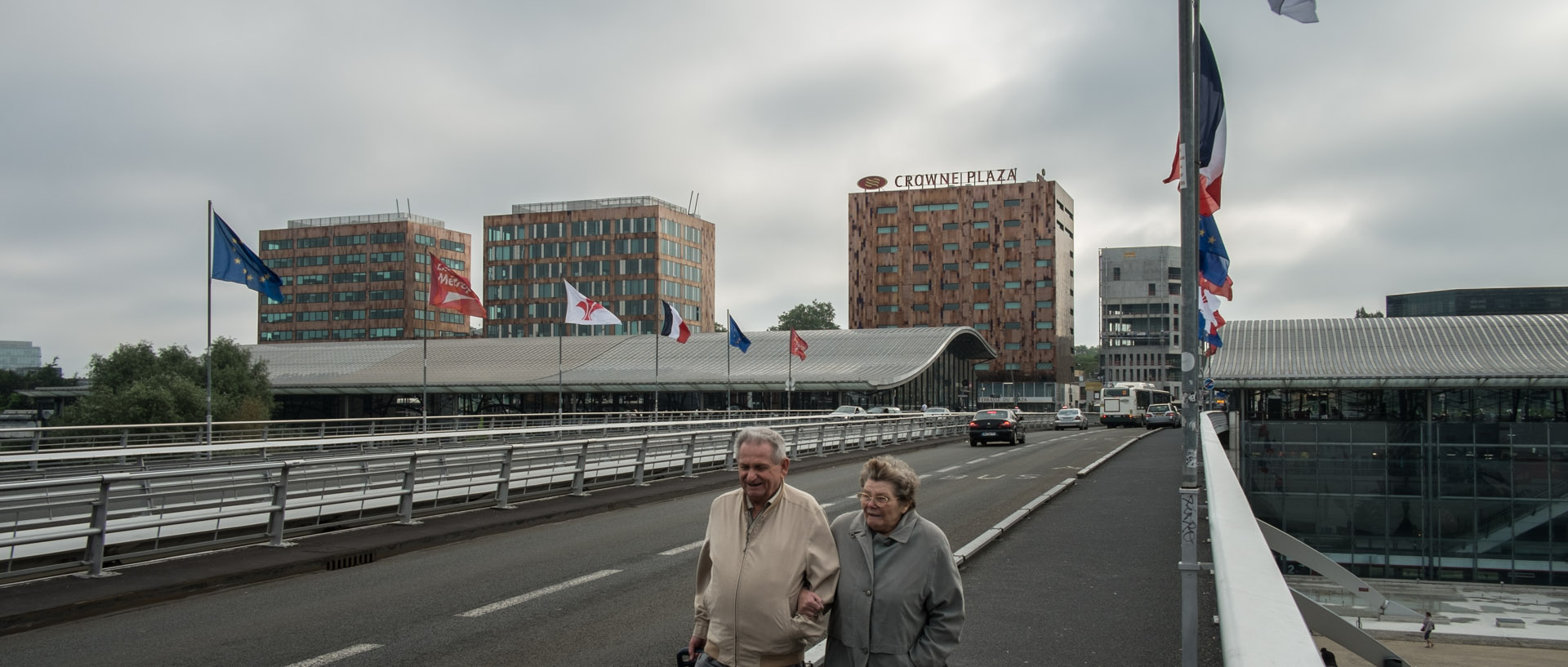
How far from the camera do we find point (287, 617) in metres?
9.16

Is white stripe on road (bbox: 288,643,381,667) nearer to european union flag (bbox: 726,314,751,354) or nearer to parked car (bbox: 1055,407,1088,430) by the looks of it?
european union flag (bbox: 726,314,751,354)

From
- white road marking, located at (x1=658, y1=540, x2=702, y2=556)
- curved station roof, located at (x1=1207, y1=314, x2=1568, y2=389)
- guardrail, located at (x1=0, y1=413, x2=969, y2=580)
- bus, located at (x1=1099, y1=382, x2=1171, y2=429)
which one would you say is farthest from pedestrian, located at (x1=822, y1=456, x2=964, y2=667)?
bus, located at (x1=1099, y1=382, x2=1171, y2=429)

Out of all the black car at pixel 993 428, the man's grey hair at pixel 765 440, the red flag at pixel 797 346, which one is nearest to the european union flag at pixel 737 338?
the red flag at pixel 797 346

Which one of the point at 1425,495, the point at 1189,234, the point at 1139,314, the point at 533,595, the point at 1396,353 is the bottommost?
the point at 1425,495

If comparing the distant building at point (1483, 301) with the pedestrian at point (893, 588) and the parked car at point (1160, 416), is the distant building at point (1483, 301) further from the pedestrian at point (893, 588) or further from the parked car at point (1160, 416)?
the pedestrian at point (893, 588)

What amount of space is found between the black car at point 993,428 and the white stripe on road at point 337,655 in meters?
38.7

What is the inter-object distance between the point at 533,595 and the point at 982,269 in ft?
404

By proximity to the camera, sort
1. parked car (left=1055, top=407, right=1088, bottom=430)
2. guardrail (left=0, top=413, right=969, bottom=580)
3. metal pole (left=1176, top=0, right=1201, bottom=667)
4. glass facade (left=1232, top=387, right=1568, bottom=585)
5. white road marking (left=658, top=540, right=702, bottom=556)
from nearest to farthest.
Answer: metal pole (left=1176, top=0, right=1201, bottom=667) < guardrail (left=0, top=413, right=969, bottom=580) < white road marking (left=658, top=540, right=702, bottom=556) < glass facade (left=1232, top=387, right=1568, bottom=585) < parked car (left=1055, top=407, right=1088, bottom=430)

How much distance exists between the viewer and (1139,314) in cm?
17712

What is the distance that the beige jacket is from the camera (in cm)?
414

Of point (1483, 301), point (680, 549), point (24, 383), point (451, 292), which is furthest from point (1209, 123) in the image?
point (1483, 301)

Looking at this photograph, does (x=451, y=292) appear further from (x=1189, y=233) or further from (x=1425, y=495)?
(x=1425, y=495)

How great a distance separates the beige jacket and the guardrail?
27.1ft

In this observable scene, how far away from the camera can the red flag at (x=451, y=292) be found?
34312 mm
